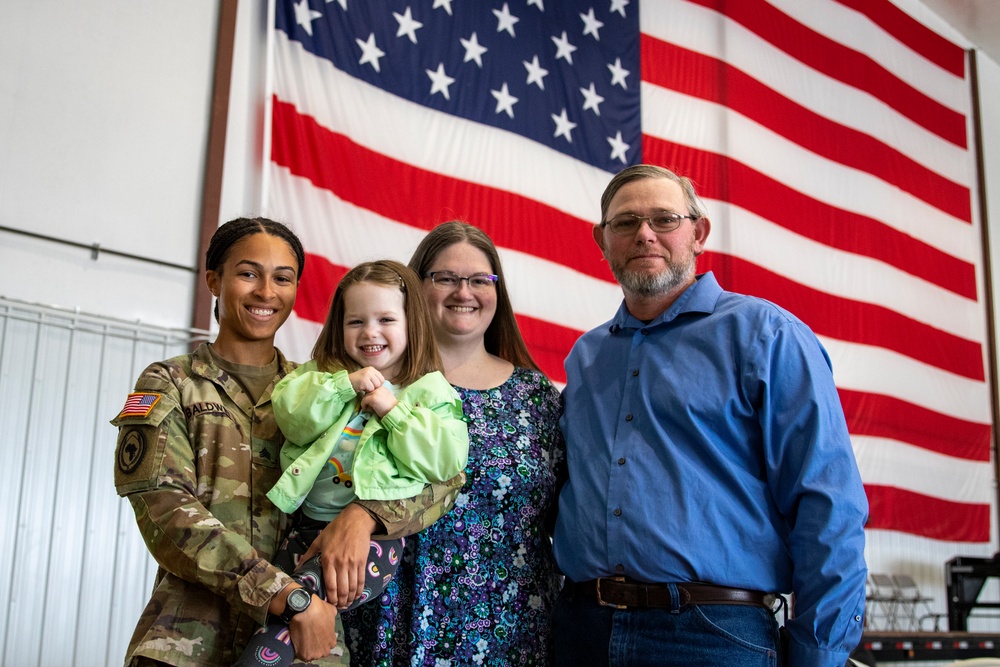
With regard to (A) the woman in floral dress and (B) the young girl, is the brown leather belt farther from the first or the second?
(B) the young girl

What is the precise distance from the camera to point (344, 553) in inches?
69.4

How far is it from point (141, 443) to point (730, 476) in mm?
1215

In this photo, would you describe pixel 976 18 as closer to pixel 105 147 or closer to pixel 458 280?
pixel 105 147

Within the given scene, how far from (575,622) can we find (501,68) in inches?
177

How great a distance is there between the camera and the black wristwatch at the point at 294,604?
5.43 feet

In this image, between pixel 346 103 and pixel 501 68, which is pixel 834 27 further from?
pixel 346 103

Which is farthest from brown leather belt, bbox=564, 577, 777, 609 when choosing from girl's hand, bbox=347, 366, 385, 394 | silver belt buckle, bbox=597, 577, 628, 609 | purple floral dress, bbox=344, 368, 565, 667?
girl's hand, bbox=347, 366, 385, 394

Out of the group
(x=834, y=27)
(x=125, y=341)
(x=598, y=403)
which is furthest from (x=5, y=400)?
(x=834, y=27)

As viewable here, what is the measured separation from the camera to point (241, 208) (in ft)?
15.0

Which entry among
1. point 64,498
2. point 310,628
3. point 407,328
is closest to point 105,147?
point 64,498

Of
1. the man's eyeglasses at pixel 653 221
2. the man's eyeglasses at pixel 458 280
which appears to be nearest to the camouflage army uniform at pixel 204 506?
the man's eyeglasses at pixel 458 280

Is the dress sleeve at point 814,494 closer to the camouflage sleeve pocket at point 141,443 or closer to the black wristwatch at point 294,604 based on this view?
the black wristwatch at point 294,604

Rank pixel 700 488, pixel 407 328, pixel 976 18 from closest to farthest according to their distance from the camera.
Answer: pixel 700 488
pixel 407 328
pixel 976 18

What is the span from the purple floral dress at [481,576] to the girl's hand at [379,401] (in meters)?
0.35
